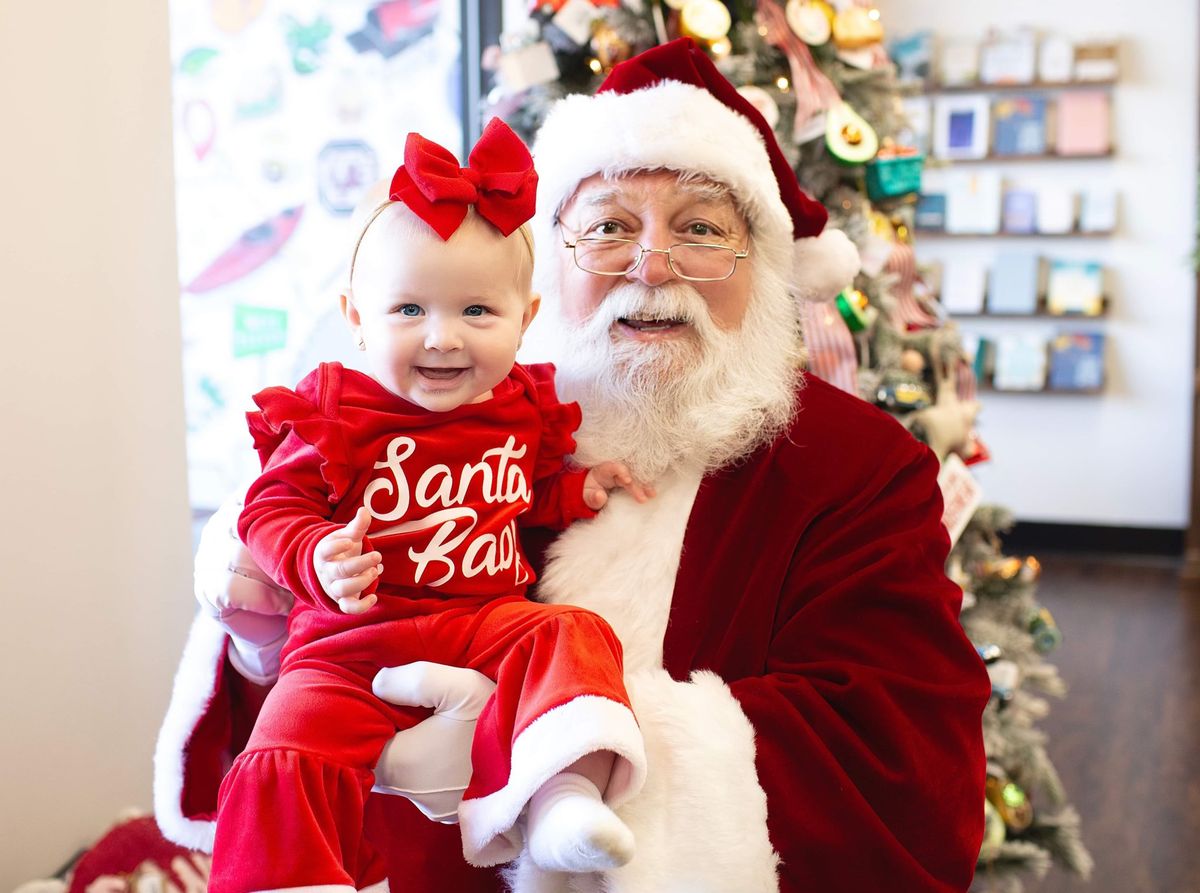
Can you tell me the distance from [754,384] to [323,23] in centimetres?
244

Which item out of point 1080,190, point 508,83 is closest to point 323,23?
point 508,83

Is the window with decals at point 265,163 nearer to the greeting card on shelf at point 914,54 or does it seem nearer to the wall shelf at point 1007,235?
the greeting card on shelf at point 914,54

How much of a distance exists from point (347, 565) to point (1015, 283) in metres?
6.35

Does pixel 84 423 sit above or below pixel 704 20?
below

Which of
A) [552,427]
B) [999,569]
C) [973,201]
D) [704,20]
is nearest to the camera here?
[552,427]

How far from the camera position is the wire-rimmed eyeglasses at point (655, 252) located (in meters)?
1.66

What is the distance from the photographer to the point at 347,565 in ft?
3.88

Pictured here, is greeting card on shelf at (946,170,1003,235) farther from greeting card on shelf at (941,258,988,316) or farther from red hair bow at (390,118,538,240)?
red hair bow at (390,118,538,240)

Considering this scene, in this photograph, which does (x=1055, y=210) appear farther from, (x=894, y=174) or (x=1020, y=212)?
(x=894, y=174)

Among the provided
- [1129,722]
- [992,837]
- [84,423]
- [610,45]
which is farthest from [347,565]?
[1129,722]

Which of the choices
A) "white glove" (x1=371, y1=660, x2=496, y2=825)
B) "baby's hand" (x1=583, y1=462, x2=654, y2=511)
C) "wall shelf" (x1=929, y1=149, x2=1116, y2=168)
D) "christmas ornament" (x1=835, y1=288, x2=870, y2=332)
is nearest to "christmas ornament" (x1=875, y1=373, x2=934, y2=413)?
"christmas ornament" (x1=835, y1=288, x2=870, y2=332)

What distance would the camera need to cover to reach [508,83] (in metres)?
2.73

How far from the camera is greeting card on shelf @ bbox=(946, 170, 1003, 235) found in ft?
22.4

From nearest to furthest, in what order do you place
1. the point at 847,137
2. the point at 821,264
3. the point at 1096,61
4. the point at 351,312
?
1. the point at 351,312
2. the point at 821,264
3. the point at 847,137
4. the point at 1096,61
